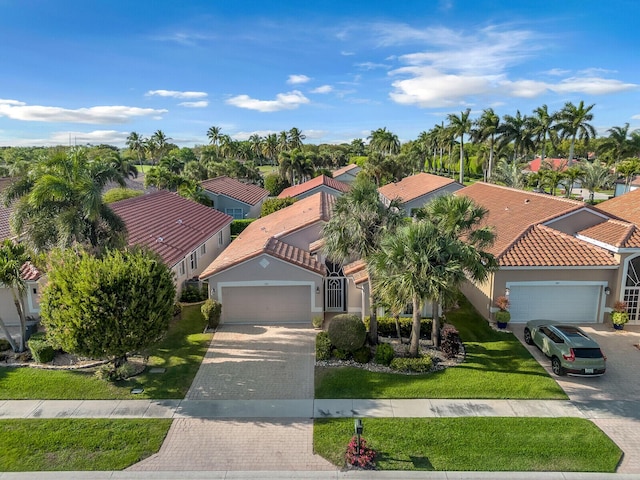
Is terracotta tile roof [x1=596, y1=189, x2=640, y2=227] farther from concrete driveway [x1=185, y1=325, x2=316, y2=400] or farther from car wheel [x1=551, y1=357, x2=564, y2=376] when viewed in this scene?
concrete driveway [x1=185, y1=325, x2=316, y2=400]

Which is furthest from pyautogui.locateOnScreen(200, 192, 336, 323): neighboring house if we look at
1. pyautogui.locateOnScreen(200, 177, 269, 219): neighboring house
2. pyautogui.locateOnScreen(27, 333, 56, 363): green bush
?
pyautogui.locateOnScreen(200, 177, 269, 219): neighboring house

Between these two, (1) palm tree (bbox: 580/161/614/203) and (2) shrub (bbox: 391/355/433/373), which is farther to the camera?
(1) palm tree (bbox: 580/161/614/203)

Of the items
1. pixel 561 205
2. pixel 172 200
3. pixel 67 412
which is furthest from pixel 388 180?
pixel 67 412

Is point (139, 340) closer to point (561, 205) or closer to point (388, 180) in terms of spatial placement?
point (561, 205)

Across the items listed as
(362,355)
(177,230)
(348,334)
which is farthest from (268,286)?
(177,230)

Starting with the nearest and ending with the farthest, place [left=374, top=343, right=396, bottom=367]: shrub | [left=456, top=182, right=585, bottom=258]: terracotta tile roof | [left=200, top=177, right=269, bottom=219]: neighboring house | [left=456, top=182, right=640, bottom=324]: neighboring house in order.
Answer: [left=374, top=343, right=396, bottom=367]: shrub, [left=456, top=182, right=640, bottom=324]: neighboring house, [left=456, top=182, right=585, bottom=258]: terracotta tile roof, [left=200, top=177, right=269, bottom=219]: neighboring house

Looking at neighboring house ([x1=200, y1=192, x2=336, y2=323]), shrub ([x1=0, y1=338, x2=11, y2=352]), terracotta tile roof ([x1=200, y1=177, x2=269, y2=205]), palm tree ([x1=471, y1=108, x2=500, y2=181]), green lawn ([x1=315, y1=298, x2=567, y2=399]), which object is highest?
palm tree ([x1=471, y1=108, x2=500, y2=181])

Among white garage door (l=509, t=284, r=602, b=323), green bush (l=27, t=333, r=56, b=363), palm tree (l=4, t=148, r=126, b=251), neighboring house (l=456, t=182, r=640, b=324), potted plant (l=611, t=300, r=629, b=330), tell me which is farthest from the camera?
white garage door (l=509, t=284, r=602, b=323)
